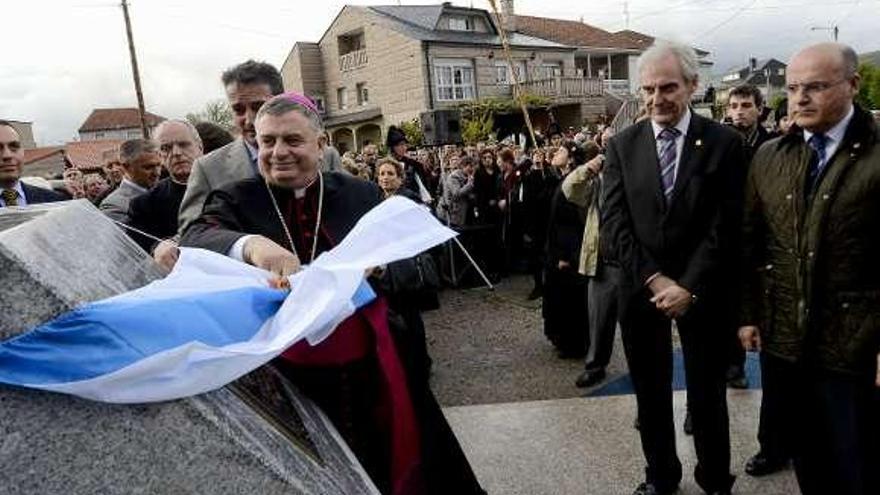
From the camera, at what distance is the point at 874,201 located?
7.64 ft

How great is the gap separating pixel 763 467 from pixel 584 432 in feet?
3.17

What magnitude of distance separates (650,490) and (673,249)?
112cm

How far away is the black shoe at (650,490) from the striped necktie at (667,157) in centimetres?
133

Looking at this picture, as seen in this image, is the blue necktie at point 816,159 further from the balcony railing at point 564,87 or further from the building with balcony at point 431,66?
the balcony railing at point 564,87

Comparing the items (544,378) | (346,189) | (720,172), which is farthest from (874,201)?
(544,378)

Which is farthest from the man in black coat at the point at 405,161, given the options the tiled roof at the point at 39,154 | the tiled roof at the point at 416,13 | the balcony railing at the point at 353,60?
the tiled roof at the point at 39,154

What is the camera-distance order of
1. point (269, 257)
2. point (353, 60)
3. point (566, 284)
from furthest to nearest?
point (353, 60) → point (566, 284) → point (269, 257)

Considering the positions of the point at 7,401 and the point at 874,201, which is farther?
the point at 874,201

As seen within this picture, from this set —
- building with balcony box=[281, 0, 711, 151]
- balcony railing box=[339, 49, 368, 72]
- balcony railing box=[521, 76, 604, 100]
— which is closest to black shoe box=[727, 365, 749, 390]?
building with balcony box=[281, 0, 711, 151]

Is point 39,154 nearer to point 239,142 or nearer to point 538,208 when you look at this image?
point 538,208

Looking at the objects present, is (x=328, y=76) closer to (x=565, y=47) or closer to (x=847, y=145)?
(x=565, y=47)

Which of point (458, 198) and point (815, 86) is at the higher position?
point (815, 86)

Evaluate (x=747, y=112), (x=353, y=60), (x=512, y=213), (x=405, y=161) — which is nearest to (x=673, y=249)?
(x=747, y=112)

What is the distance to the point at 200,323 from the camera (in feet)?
4.22
